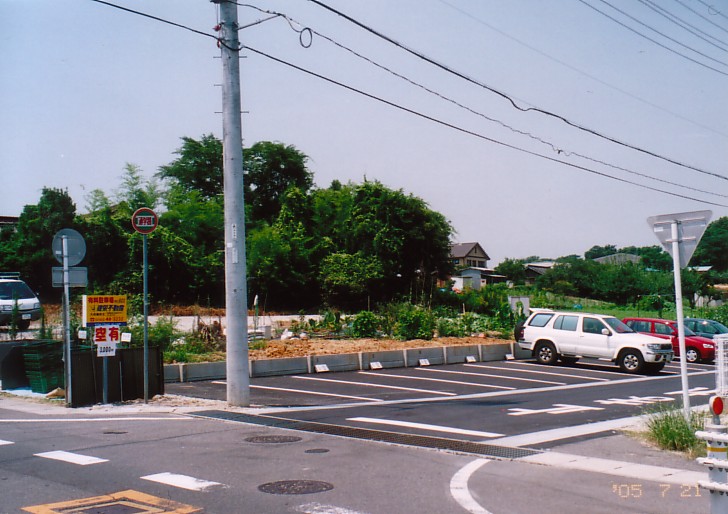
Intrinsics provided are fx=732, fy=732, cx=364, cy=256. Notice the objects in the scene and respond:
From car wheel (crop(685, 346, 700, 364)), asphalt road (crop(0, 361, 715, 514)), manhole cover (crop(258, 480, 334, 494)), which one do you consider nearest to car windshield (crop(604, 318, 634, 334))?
car wheel (crop(685, 346, 700, 364))

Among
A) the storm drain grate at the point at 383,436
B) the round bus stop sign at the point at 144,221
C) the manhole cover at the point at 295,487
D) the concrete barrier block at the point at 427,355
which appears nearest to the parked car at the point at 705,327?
the concrete barrier block at the point at 427,355

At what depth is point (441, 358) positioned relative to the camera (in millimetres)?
23812

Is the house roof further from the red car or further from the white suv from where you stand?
the white suv

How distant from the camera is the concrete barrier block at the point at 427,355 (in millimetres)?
22859

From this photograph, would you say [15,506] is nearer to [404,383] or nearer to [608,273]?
[404,383]

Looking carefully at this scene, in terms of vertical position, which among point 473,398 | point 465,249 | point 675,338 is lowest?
point 473,398

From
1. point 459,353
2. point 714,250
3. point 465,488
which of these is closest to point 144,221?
point 465,488

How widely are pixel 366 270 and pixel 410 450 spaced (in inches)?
1503

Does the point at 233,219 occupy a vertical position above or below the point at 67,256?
above

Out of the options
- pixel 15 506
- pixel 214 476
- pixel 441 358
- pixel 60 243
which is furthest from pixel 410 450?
pixel 441 358

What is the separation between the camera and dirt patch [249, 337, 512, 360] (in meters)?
21.5

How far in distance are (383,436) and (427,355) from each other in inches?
502

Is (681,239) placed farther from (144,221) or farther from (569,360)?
(569,360)

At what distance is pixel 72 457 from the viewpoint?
351 inches
